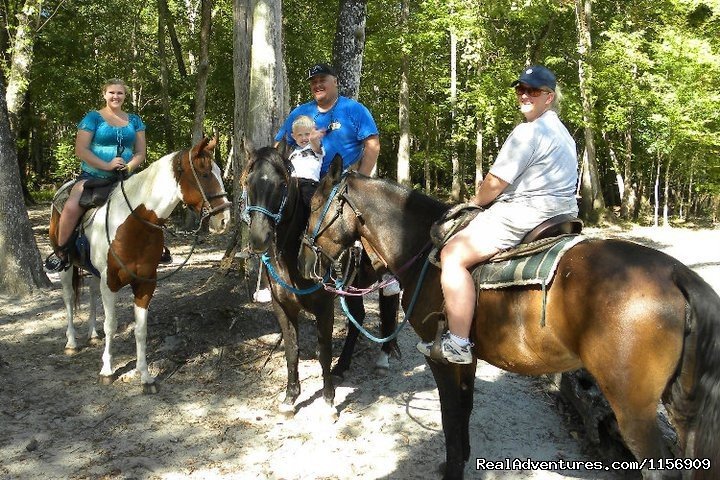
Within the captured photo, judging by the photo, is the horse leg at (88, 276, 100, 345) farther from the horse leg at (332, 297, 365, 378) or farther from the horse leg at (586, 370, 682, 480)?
the horse leg at (586, 370, 682, 480)

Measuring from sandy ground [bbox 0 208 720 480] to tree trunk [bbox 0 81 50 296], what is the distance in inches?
62.5

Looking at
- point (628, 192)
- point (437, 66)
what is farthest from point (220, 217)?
point (628, 192)

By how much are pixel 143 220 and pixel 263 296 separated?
2.07m

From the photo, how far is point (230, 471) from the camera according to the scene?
415cm

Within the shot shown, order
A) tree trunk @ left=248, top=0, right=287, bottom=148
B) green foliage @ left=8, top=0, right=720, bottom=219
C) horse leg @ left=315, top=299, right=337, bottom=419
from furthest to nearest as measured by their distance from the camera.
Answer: green foliage @ left=8, top=0, right=720, bottom=219 < tree trunk @ left=248, top=0, right=287, bottom=148 < horse leg @ left=315, top=299, right=337, bottom=419

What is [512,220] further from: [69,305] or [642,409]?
[69,305]

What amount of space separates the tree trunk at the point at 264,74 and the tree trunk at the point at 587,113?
17180 mm

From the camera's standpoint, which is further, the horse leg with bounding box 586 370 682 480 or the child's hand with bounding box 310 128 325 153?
the child's hand with bounding box 310 128 325 153

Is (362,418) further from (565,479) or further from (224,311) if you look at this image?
(224,311)

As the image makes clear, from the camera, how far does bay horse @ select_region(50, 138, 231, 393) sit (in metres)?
5.07

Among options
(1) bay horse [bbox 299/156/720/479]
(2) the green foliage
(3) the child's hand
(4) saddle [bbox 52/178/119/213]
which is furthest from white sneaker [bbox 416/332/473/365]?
(2) the green foliage

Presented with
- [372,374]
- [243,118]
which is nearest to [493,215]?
[372,374]

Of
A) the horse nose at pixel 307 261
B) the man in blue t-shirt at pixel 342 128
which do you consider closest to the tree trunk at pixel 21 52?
the man in blue t-shirt at pixel 342 128

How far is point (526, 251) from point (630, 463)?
82.3 inches
